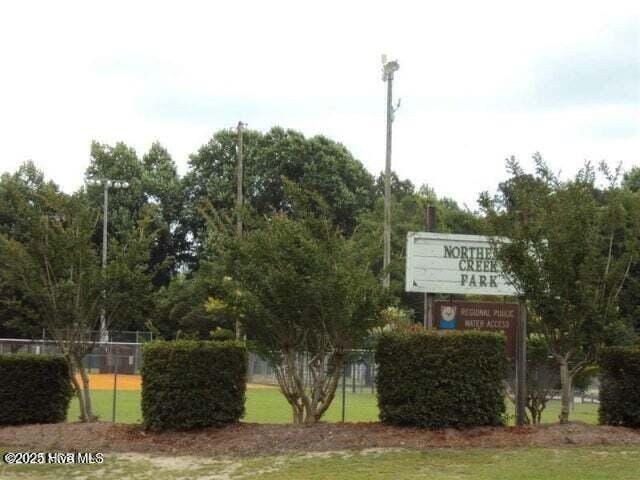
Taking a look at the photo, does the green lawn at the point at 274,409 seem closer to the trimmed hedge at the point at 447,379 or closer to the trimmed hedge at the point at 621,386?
the trimmed hedge at the point at 621,386

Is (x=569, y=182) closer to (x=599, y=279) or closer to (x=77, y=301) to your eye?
(x=599, y=279)

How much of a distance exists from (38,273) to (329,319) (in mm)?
5069

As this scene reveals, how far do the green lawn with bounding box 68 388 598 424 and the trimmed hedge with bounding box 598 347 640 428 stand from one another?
579 cm

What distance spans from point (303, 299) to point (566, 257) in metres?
3.93

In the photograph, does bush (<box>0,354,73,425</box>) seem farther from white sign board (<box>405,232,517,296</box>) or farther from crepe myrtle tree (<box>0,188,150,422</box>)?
white sign board (<box>405,232,517,296</box>)

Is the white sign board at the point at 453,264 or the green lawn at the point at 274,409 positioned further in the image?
the green lawn at the point at 274,409

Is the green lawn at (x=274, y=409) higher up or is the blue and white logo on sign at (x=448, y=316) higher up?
the blue and white logo on sign at (x=448, y=316)

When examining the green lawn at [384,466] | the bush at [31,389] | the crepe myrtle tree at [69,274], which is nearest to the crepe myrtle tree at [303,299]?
the green lawn at [384,466]

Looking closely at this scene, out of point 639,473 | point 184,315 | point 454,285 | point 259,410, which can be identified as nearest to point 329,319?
point 454,285

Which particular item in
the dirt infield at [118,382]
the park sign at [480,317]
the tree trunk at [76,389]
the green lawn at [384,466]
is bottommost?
the dirt infield at [118,382]

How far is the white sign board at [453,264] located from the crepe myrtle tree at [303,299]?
4.51ft

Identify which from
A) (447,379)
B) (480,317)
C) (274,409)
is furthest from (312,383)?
(274,409)

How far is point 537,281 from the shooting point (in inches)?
508

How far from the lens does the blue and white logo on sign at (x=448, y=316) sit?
1463 cm
